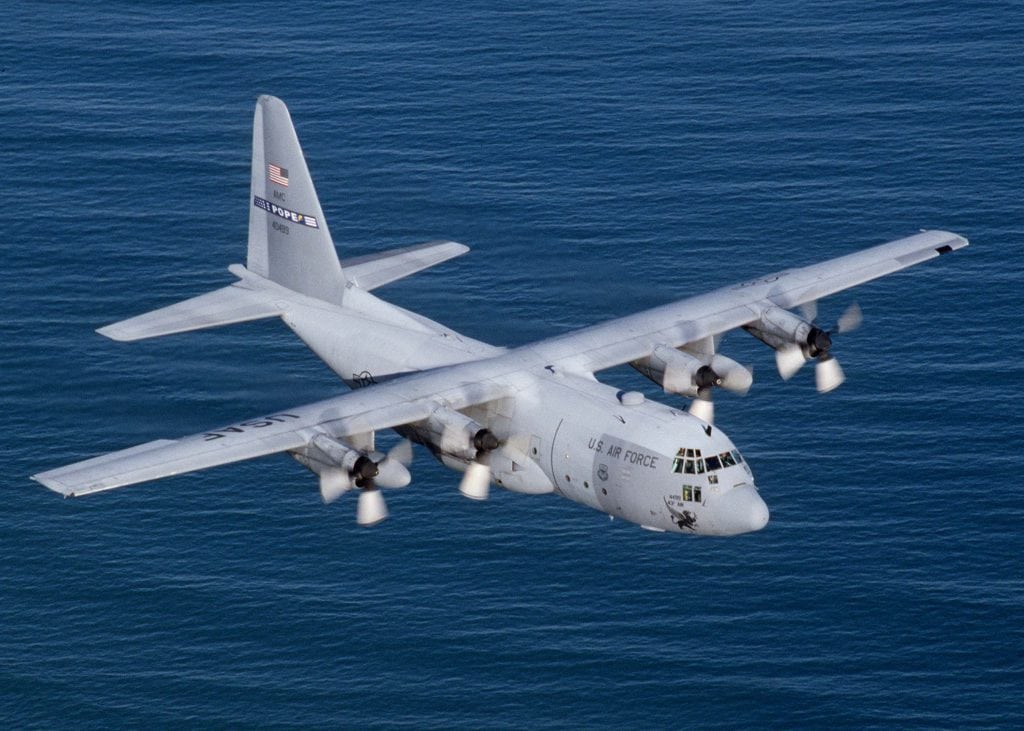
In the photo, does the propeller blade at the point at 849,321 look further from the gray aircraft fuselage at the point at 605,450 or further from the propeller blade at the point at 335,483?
the propeller blade at the point at 335,483

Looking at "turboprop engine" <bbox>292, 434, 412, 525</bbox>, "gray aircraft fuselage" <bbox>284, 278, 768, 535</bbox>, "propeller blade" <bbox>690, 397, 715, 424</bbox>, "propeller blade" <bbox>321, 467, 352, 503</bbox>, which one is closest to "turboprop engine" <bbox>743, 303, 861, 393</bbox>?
"propeller blade" <bbox>690, 397, 715, 424</bbox>

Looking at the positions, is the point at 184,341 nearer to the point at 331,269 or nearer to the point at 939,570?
the point at 331,269

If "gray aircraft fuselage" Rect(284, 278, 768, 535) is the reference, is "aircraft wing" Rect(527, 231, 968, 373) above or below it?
above

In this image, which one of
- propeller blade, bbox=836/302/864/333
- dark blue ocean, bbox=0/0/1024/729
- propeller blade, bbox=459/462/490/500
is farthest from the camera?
dark blue ocean, bbox=0/0/1024/729

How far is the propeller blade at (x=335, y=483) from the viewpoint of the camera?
2744 inches

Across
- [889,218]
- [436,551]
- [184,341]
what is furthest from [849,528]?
[184,341]

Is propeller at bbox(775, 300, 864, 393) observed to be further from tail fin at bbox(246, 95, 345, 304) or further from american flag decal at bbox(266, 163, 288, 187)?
american flag decal at bbox(266, 163, 288, 187)

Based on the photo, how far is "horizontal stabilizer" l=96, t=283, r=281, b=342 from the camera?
7956cm

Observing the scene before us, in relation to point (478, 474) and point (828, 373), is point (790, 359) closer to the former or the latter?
point (828, 373)

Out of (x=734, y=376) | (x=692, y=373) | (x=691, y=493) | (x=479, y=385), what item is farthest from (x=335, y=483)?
(x=734, y=376)

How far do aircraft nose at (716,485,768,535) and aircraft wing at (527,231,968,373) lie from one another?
10211 millimetres

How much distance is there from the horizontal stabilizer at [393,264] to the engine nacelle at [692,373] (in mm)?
12017

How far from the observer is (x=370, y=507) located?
231ft

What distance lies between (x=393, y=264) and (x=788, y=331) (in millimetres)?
19247
